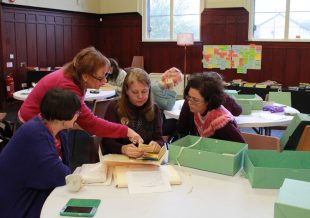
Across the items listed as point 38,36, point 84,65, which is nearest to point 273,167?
point 84,65

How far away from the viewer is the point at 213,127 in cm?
233

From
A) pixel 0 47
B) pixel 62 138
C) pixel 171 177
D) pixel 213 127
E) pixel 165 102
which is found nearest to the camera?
pixel 171 177

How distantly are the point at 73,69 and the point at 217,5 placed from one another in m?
6.48

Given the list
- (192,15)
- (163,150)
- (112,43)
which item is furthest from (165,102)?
(112,43)

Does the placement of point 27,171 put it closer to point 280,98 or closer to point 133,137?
point 133,137

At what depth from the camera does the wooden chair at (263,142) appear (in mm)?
2486

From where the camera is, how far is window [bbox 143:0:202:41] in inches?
344

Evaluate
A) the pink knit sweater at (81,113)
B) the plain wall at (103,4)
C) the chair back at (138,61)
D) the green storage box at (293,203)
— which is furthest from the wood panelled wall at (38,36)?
the green storage box at (293,203)

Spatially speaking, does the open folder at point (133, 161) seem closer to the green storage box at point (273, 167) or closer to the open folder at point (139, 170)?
the open folder at point (139, 170)

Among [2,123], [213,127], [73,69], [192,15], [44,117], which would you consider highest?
[192,15]

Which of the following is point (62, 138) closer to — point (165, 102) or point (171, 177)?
point (171, 177)

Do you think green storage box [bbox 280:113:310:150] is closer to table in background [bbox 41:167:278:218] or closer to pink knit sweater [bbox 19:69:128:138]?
table in background [bbox 41:167:278:218]

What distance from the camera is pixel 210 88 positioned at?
2332mm

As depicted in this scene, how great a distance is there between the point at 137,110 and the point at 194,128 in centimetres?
60
